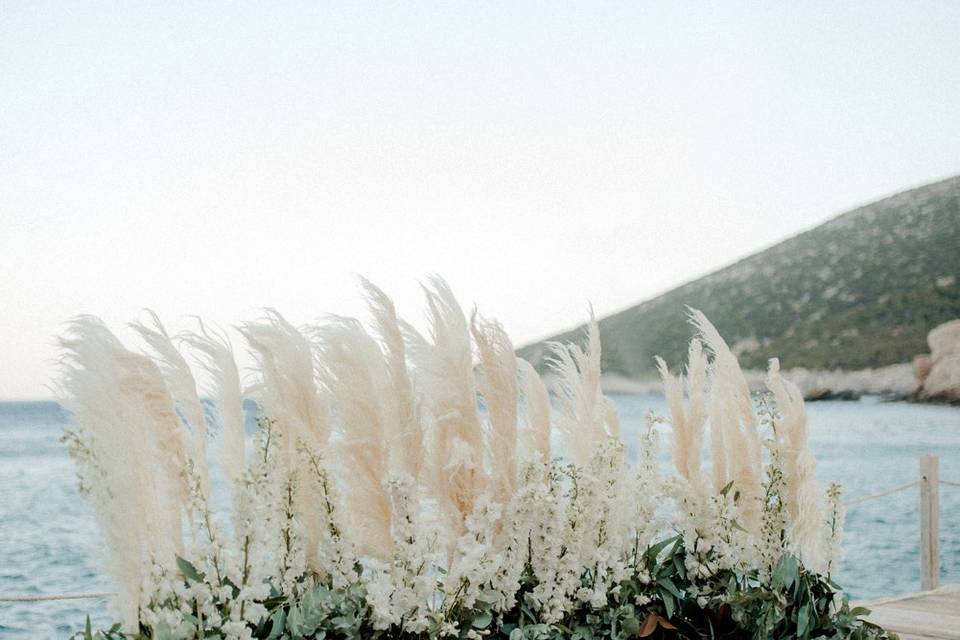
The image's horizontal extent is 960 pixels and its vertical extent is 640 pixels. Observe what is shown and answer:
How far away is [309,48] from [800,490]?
23.0 ft

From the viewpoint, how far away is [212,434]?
2852 millimetres

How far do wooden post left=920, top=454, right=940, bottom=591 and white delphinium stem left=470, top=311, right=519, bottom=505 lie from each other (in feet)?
14.1

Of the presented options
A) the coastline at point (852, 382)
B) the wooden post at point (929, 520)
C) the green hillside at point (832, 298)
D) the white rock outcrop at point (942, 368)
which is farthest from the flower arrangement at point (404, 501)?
the white rock outcrop at point (942, 368)

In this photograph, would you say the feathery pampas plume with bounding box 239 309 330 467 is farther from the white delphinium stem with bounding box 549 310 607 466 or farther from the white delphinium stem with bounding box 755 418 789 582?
the white delphinium stem with bounding box 755 418 789 582

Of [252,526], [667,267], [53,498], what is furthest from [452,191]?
[53,498]

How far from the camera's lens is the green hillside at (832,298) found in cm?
2733

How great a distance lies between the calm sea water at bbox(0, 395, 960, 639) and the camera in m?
13.6

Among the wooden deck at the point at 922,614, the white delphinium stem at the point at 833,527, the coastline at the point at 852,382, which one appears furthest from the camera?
the coastline at the point at 852,382

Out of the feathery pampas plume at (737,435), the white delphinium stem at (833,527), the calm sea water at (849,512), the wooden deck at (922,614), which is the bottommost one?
the calm sea water at (849,512)

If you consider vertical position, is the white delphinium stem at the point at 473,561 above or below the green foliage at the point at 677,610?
above

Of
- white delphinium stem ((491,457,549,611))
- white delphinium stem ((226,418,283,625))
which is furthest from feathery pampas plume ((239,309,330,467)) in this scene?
white delphinium stem ((491,457,549,611))

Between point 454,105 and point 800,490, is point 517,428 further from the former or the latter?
point 454,105

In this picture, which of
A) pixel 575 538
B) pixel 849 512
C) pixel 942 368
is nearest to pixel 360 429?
pixel 575 538

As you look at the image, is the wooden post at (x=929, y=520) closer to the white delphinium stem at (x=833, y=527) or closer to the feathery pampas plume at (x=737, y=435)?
the white delphinium stem at (x=833, y=527)
